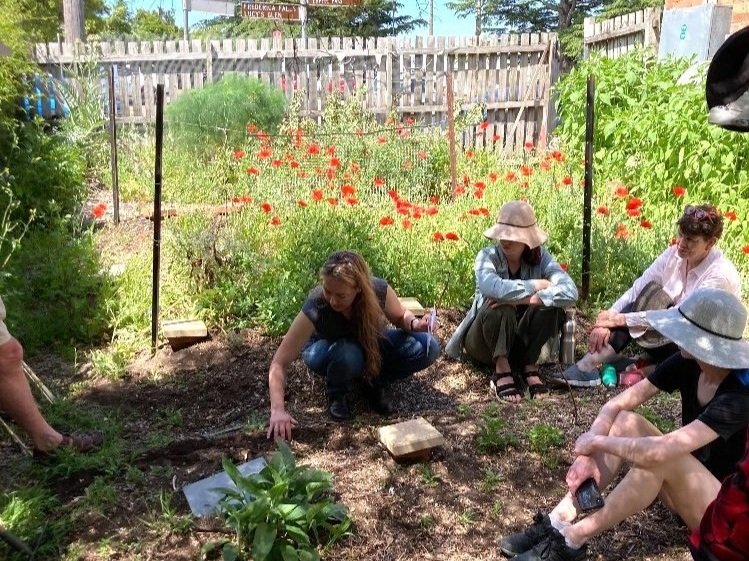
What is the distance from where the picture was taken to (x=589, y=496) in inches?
96.4

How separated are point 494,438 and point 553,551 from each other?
2.75 ft

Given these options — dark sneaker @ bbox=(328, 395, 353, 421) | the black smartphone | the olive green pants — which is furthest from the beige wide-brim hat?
the black smartphone

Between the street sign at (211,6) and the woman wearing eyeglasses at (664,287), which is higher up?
the street sign at (211,6)

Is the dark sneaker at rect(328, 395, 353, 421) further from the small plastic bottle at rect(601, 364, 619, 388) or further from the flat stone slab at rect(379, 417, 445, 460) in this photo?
the small plastic bottle at rect(601, 364, 619, 388)

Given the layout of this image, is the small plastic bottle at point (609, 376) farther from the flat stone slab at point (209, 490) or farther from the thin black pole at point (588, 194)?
the flat stone slab at point (209, 490)

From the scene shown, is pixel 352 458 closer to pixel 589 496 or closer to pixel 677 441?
pixel 589 496

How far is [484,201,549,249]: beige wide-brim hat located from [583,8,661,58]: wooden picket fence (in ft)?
17.5

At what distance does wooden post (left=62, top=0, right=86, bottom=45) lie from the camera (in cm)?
1338

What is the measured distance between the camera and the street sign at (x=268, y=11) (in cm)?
1439

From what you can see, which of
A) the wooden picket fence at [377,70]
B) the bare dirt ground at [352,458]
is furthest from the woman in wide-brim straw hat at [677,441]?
the wooden picket fence at [377,70]

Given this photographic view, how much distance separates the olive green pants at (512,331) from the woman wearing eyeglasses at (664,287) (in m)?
0.24

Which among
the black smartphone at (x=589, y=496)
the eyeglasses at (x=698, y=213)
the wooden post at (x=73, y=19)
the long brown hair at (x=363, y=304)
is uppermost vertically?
the wooden post at (x=73, y=19)

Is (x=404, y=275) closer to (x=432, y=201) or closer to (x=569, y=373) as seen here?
(x=569, y=373)

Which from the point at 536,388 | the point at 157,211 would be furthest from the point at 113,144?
the point at 536,388
